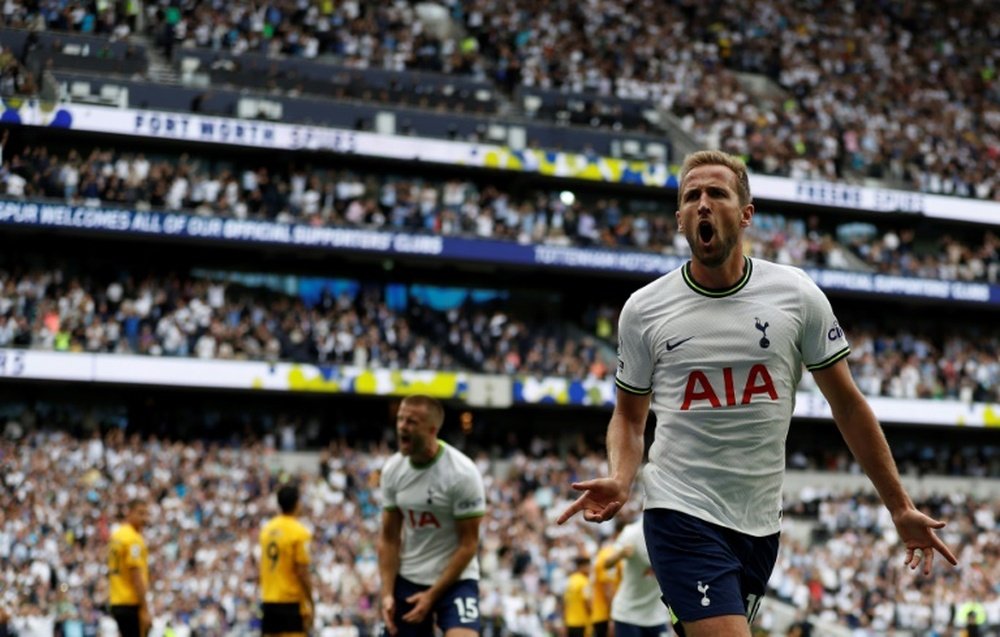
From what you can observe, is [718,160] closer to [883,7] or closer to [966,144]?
[966,144]

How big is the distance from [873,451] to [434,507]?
13.7 ft

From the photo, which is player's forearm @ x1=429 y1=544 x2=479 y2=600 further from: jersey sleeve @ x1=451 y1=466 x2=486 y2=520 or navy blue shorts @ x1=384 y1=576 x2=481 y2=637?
jersey sleeve @ x1=451 y1=466 x2=486 y2=520

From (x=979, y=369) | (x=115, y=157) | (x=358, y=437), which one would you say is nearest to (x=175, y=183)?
(x=115, y=157)

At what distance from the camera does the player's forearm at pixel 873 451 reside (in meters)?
5.58

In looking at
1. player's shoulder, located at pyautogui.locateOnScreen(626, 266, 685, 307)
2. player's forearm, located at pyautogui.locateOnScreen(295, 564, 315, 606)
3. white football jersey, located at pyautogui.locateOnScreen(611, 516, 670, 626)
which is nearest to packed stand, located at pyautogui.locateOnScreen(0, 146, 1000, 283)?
player's forearm, located at pyautogui.locateOnScreen(295, 564, 315, 606)

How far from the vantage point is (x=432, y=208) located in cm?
3716

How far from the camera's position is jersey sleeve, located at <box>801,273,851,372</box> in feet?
18.9

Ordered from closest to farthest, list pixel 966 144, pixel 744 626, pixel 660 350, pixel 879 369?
pixel 744 626
pixel 660 350
pixel 879 369
pixel 966 144

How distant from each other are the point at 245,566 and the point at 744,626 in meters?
19.9

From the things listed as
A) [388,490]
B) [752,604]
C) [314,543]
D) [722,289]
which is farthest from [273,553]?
[314,543]

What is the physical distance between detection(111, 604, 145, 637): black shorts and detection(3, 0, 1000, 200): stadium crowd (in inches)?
968

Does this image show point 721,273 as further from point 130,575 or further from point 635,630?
point 130,575

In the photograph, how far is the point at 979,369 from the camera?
4162 centimetres

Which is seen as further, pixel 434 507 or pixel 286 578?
pixel 286 578
